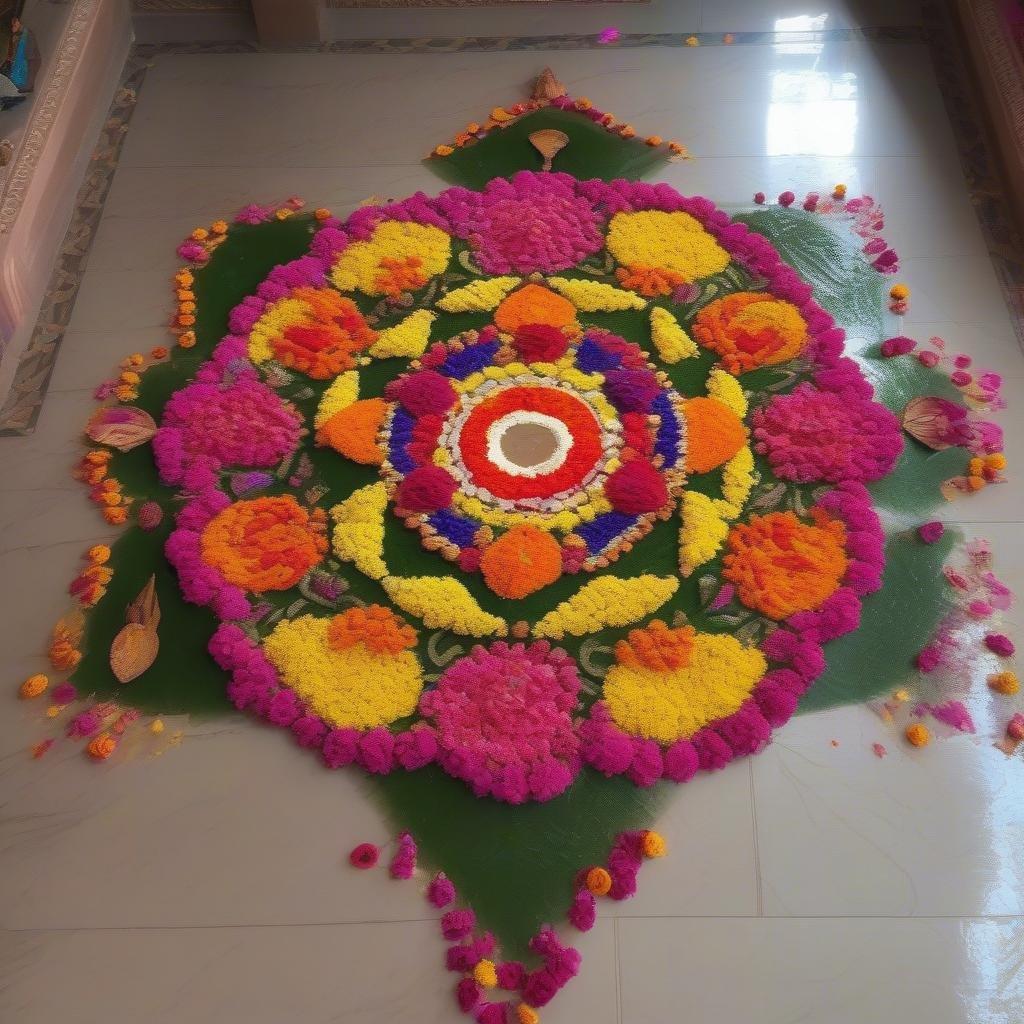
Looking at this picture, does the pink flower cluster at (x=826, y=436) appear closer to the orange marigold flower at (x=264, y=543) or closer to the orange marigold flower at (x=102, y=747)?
the orange marigold flower at (x=264, y=543)

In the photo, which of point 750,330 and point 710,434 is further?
point 750,330

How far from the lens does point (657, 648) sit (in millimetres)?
1871

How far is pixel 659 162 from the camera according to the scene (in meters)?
2.63

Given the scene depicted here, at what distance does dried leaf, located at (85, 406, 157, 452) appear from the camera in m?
2.17

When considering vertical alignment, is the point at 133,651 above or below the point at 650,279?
below

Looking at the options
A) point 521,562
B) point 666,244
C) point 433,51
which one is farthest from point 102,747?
point 433,51

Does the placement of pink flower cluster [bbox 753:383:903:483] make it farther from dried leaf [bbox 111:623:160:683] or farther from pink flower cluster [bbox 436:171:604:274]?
dried leaf [bbox 111:623:160:683]

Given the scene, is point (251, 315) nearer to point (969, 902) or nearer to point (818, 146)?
point (818, 146)

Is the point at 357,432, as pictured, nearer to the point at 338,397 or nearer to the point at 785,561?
the point at 338,397

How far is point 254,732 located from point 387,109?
170cm

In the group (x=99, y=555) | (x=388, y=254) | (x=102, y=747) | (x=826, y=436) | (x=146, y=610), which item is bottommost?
(x=102, y=747)

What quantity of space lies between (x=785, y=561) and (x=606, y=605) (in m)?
0.34

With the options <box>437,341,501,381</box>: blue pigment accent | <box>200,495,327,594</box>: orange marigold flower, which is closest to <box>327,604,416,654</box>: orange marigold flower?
<box>200,495,327,594</box>: orange marigold flower

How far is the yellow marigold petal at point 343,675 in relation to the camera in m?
1.83
